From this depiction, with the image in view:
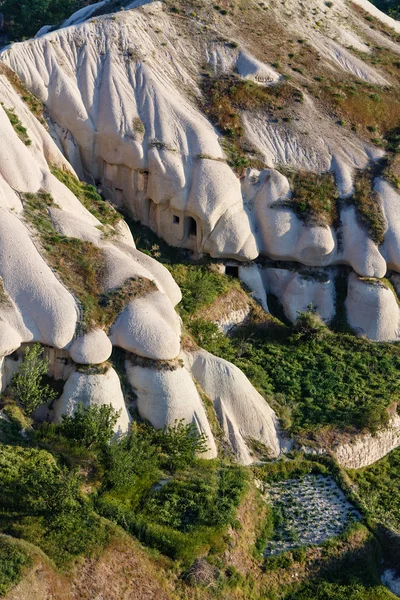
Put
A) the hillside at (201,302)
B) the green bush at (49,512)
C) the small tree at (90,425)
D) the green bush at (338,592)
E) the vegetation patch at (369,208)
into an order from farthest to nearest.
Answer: the vegetation patch at (369,208) → the small tree at (90,425) → the hillside at (201,302) → the green bush at (338,592) → the green bush at (49,512)

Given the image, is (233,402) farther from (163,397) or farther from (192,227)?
(192,227)

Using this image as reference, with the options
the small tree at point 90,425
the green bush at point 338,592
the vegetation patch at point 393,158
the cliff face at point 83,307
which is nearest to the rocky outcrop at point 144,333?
the cliff face at point 83,307

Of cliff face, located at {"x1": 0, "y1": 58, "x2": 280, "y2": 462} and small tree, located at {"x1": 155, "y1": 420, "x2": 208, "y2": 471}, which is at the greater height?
cliff face, located at {"x1": 0, "y1": 58, "x2": 280, "y2": 462}

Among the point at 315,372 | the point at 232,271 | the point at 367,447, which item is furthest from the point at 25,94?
the point at 367,447

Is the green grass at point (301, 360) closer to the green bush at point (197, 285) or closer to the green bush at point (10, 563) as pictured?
the green bush at point (197, 285)

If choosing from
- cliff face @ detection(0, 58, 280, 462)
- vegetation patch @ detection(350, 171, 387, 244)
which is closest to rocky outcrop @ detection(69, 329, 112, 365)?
cliff face @ detection(0, 58, 280, 462)

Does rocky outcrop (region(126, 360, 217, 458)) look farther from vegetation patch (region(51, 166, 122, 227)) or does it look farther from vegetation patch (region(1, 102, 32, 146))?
Answer: vegetation patch (region(1, 102, 32, 146))
